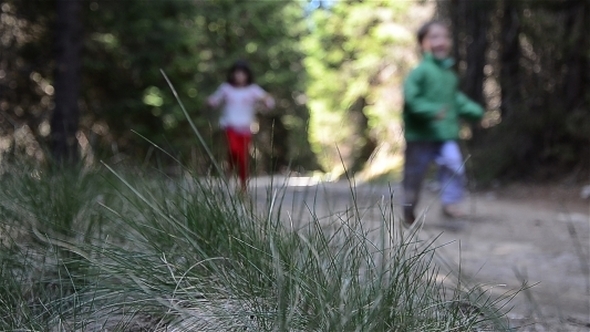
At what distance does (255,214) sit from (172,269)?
337 mm

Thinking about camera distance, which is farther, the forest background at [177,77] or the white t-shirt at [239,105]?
the forest background at [177,77]

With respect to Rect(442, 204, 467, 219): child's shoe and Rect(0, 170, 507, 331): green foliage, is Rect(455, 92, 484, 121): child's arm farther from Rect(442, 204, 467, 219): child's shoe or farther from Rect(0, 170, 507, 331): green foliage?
Answer: Rect(0, 170, 507, 331): green foliage

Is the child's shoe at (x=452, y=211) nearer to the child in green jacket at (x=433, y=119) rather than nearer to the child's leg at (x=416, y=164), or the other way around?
the child in green jacket at (x=433, y=119)

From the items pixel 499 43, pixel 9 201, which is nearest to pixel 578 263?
pixel 9 201

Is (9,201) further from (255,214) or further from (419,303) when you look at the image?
(419,303)

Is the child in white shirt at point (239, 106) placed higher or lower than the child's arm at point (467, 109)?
lower

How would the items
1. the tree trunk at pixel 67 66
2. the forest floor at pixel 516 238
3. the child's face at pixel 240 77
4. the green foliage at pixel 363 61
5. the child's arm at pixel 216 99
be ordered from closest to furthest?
1. the forest floor at pixel 516 238
2. the child's arm at pixel 216 99
3. the child's face at pixel 240 77
4. the tree trunk at pixel 67 66
5. the green foliage at pixel 363 61

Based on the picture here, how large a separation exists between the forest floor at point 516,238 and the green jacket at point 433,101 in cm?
75

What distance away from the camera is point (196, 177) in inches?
90.1

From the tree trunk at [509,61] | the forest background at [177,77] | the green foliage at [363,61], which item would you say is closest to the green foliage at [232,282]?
the forest background at [177,77]

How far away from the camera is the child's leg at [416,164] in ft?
17.9

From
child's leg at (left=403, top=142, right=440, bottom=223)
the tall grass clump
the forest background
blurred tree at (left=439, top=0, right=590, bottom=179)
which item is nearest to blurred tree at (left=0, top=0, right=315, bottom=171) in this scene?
the forest background

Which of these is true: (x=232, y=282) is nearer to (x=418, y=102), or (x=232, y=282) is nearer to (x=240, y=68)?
(x=418, y=102)

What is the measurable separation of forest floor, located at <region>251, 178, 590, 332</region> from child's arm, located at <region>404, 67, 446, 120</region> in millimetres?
826
